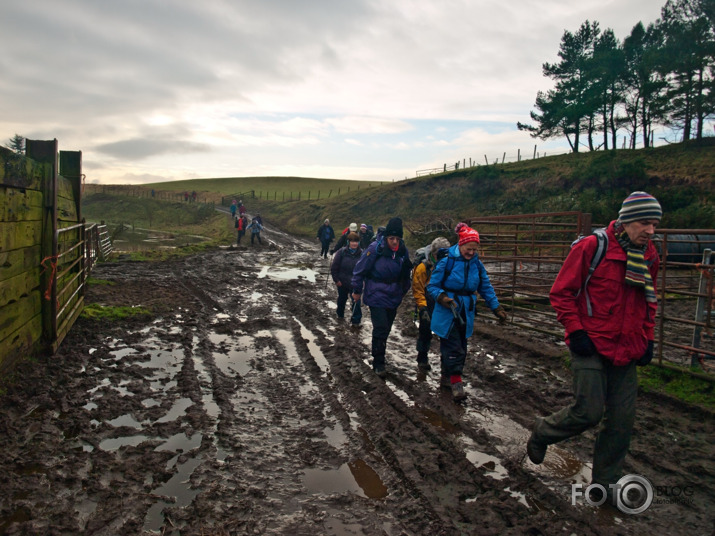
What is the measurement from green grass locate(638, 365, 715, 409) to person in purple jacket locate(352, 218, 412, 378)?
10.5 ft

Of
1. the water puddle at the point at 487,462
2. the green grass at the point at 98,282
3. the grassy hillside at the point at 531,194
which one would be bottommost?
the water puddle at the point at 487,462

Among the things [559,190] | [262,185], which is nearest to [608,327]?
[559,190]

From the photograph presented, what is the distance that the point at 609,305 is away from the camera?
11.3 ft

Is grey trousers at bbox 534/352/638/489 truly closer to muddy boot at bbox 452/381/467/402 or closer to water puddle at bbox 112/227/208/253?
muddy boot at bbox 452/381/467/402

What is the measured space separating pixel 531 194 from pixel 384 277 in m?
32.1

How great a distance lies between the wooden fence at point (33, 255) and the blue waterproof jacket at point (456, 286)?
14.8ft

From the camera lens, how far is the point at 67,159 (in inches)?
332

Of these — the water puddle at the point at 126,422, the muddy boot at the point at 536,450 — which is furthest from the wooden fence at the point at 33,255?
the muddy boot at the point at 536,450

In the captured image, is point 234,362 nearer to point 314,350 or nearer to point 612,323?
point 314,350

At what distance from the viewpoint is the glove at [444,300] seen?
18.2 ft

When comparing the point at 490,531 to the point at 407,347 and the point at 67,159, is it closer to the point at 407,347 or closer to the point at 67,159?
the point at 407,347

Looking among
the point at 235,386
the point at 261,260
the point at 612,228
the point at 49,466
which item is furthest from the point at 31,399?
the point at 261,260

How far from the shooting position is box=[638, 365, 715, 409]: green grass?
552cm

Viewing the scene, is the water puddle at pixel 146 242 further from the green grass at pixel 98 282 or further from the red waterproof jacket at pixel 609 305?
the red waterproof jacket at pixel 609 305
